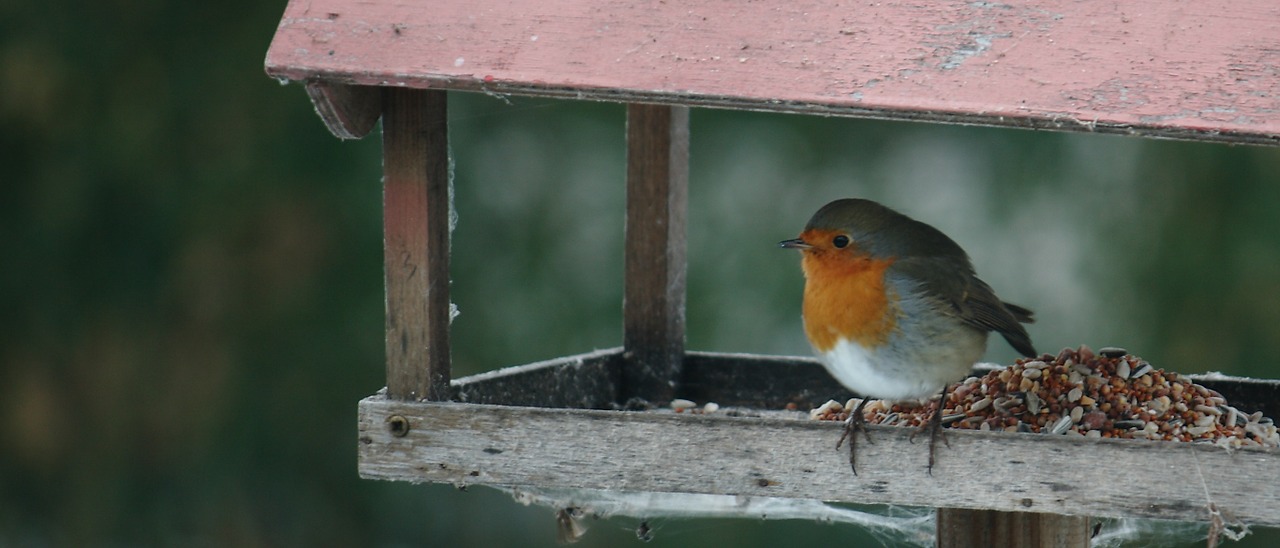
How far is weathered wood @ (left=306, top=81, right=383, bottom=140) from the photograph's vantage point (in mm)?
2486

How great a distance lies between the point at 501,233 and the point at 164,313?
1.10 meters

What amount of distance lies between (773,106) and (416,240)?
752mm

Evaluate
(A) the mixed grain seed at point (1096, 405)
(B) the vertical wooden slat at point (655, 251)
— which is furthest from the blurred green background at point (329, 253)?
(A) the mixed grain seed at point (1096, 405)

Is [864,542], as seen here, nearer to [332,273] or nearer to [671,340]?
[671,340]

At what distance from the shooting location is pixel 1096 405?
2910mm

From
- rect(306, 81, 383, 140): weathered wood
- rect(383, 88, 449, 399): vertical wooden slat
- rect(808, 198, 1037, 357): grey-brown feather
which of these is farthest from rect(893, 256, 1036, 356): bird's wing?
rect(306, 81, 383, 140): weathered wood

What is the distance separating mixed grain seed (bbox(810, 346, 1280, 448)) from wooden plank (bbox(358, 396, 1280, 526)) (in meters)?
0.26

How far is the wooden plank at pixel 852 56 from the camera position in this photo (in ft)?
7.30

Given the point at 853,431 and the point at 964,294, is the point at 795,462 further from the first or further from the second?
the point at 964,294

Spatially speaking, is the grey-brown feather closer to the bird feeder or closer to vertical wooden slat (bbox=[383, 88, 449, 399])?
the bird feeder

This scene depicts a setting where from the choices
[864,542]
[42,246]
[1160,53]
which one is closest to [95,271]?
[42,246]

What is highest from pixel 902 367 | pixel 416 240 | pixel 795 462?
pixel 416 240

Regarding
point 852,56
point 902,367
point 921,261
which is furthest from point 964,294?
point 852,56

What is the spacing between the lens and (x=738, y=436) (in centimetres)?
266
